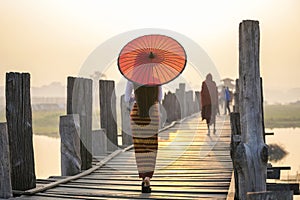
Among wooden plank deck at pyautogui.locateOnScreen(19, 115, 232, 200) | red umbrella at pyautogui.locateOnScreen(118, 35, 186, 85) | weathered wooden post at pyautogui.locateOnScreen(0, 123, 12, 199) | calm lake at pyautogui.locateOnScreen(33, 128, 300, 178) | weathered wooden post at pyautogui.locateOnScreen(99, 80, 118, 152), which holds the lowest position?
calm lake at pyautogui.locateOnScreen(33, 128, 300, 178)

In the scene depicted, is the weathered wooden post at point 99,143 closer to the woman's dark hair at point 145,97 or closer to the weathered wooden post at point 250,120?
the woman's dark hair at point 145,97

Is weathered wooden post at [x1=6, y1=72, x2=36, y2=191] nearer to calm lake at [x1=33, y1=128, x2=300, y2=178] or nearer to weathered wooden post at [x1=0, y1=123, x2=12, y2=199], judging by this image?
weathered wooden post at [x1=0, y1=123, x2=12, y2=199]

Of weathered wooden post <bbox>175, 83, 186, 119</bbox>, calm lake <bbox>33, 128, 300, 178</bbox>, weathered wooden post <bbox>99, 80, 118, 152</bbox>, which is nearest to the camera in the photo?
weathered wooden post <bbox>99, 80, 118, 152</bbox>

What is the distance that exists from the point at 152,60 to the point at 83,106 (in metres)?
1.99

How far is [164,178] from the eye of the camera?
22.3 feet

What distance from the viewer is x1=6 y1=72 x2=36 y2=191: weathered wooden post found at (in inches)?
224

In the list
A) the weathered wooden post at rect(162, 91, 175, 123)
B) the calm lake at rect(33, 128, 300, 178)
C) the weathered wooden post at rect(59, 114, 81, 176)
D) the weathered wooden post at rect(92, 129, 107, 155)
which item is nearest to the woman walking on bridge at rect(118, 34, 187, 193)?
the weathered wooden post at rect(59, 114, 81, 176)

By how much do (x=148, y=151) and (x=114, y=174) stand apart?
1571 mm

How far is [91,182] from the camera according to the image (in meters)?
6.66

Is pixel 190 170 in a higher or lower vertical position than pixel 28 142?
lower

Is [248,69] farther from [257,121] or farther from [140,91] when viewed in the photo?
[140,91]

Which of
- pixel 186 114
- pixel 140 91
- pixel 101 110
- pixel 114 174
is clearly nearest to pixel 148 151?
pixel 140 91

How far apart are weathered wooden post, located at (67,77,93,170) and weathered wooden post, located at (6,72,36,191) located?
150 centimetres

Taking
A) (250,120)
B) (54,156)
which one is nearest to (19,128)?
(250,120)
